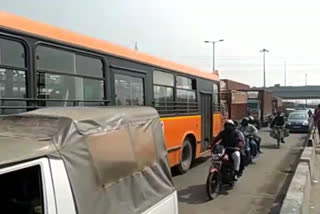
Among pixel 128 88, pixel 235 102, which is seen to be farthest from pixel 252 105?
pixel 128 88

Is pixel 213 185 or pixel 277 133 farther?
pixel 277 133

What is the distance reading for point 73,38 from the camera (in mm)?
7012

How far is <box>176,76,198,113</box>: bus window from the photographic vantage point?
454 inches

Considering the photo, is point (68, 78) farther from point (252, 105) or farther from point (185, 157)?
point (252, 105)

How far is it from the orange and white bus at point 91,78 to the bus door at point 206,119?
357 millimetres

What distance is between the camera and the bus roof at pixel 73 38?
5.73m

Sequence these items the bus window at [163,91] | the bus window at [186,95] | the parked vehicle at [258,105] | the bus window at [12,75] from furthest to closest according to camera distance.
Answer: the parked vehicle at [258,105] → the bus window at [186,95] → the bus window at [163,91] → the bus window at [12,75]

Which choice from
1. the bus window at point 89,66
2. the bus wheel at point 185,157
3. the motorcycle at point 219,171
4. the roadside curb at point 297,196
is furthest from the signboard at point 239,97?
the bus window at point 89,66

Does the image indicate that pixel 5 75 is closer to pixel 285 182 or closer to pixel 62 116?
pixel 62 116

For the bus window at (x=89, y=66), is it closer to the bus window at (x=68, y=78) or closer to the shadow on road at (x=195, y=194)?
the bus window at (x=68, y=78)

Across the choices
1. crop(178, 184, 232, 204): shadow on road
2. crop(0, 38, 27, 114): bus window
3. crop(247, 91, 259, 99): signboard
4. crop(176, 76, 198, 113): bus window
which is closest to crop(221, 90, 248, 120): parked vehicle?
crop(247, 91, 259, 99): signboard

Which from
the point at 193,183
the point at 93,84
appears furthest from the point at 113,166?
the point at 193,183

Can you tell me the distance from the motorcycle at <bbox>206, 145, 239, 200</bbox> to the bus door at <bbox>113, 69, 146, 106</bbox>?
188 cm

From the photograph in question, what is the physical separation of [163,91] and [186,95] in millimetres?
1699
